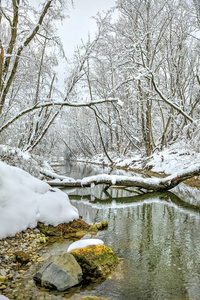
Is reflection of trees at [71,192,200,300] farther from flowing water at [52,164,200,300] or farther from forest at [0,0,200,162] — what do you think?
forest at [0,0,200,162]

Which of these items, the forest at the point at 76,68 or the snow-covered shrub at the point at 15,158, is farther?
the snow-covered shrub at the point at 15,158

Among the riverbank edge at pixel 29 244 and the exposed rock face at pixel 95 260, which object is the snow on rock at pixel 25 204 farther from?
the exposed rock face at pixel 95 260

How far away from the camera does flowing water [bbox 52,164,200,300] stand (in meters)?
2.83

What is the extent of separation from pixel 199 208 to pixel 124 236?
136 inches

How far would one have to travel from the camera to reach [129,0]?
1266cm

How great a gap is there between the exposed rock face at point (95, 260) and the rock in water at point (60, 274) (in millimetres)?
160

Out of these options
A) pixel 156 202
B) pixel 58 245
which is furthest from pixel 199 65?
pixel 58 245

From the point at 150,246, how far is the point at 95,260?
1352mm

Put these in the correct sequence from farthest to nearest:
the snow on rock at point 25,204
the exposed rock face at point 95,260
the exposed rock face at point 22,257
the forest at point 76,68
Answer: the forest at point 76,68, the snow on rock at point 25,204, the exposed rock face at point 22,257, the exposed rock face at point 95,260

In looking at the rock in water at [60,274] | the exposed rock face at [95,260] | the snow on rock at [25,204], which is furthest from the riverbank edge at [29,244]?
the exposed rock face at [95,260]

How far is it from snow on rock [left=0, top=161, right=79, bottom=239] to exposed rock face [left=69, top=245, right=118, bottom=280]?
1.40 meters

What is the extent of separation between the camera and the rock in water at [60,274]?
283cm

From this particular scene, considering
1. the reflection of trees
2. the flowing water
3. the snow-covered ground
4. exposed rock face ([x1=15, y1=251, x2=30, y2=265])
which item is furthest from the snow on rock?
the reflection of trees

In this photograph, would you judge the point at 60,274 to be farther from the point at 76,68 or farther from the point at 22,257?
the point at 76,68
